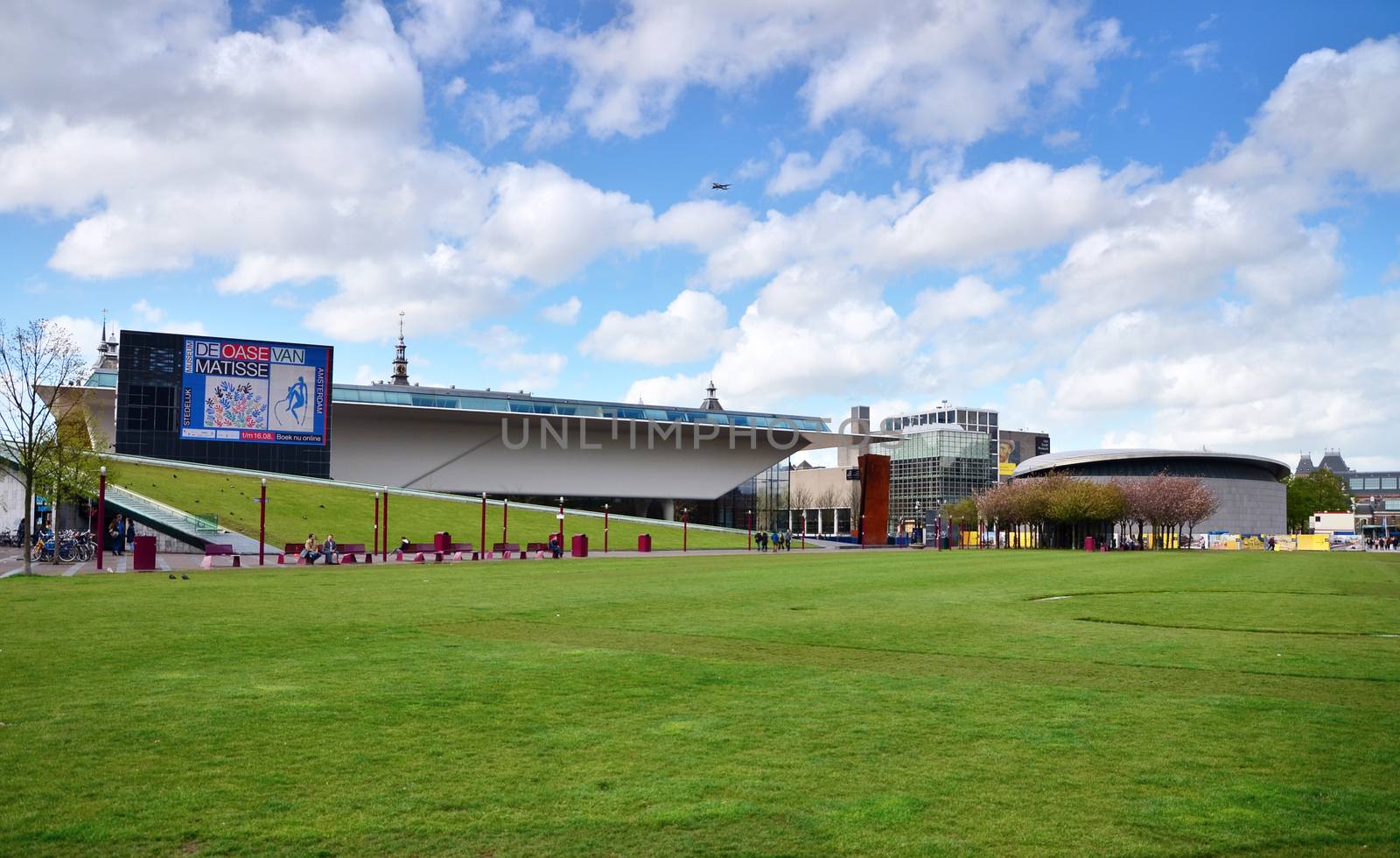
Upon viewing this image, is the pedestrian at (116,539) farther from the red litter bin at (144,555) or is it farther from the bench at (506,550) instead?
the bench at (506,550)

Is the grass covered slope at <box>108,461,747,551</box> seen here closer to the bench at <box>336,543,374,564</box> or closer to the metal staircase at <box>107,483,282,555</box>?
the metal staircase at <box>107,483,282,555</box>

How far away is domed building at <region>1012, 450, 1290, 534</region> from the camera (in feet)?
448

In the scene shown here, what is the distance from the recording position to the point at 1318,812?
625cm

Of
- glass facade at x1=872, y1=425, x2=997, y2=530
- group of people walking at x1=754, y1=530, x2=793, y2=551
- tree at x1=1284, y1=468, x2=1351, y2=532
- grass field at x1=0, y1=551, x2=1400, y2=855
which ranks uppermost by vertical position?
glass facade at x1=872, y1=425, x2=997, y2=530

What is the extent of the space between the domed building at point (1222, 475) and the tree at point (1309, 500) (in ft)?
31.1

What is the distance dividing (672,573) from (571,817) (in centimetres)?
2768

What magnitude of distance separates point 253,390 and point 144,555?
45856 mm

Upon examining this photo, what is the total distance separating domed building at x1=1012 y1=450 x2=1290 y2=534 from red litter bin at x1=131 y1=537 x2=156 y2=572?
11964 centimetres

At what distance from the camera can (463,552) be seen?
5281 cm

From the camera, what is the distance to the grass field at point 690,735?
5.85 metres

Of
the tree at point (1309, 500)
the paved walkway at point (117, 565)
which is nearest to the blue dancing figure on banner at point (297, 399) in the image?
the paved walkway at point (117, 565)

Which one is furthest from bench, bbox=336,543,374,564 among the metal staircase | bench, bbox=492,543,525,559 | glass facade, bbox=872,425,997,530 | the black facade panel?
glass facade, bbox=872,425,997,530

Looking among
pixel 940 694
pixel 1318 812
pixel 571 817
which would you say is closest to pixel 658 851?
pixel 571 817

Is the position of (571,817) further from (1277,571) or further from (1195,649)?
(1277,571)
